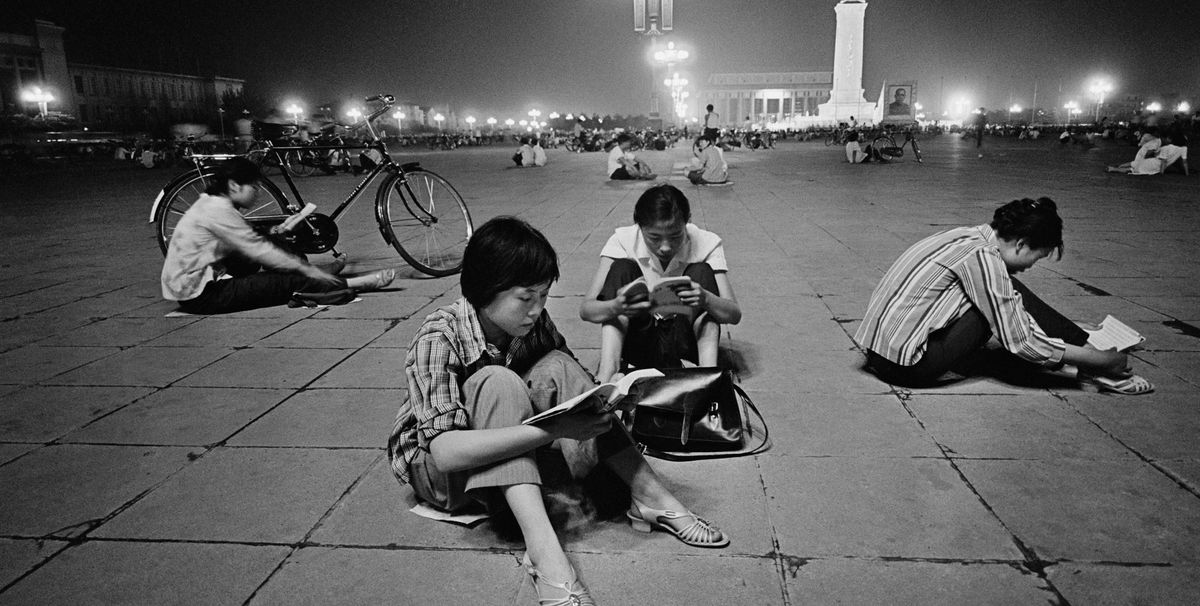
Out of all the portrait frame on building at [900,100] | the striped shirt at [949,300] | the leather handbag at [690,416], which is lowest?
the leather handbag at [690,416]

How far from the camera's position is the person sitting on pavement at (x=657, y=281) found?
10.2 feet

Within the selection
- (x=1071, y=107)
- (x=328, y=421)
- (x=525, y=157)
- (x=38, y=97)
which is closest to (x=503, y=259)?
(x=328, y=421)

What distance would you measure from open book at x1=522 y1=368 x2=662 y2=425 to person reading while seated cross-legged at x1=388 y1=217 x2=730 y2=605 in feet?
0.09

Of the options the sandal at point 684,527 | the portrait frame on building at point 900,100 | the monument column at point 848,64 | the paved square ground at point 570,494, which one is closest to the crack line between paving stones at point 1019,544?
the paved square ground at point 570,494

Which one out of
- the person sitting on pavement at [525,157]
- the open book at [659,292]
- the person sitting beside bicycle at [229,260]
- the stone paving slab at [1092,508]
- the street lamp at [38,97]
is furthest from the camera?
the street lamp at [38,97]

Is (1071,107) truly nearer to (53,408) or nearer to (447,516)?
(447,516)

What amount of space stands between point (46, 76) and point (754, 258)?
82497 millimetres

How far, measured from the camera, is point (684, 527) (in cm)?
221

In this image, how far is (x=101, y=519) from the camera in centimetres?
240

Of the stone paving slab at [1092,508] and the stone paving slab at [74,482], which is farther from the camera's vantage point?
the stone paving slab at [74,482]

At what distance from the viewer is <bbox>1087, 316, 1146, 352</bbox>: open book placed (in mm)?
3344

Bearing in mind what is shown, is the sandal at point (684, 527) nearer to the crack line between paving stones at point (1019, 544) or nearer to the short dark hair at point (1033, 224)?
the crack line between paving stones at point (1019, 544)

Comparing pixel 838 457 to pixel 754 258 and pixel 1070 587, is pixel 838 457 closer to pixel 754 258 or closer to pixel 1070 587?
pixel 1070 587

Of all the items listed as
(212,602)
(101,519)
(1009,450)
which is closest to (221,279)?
(101,519)
